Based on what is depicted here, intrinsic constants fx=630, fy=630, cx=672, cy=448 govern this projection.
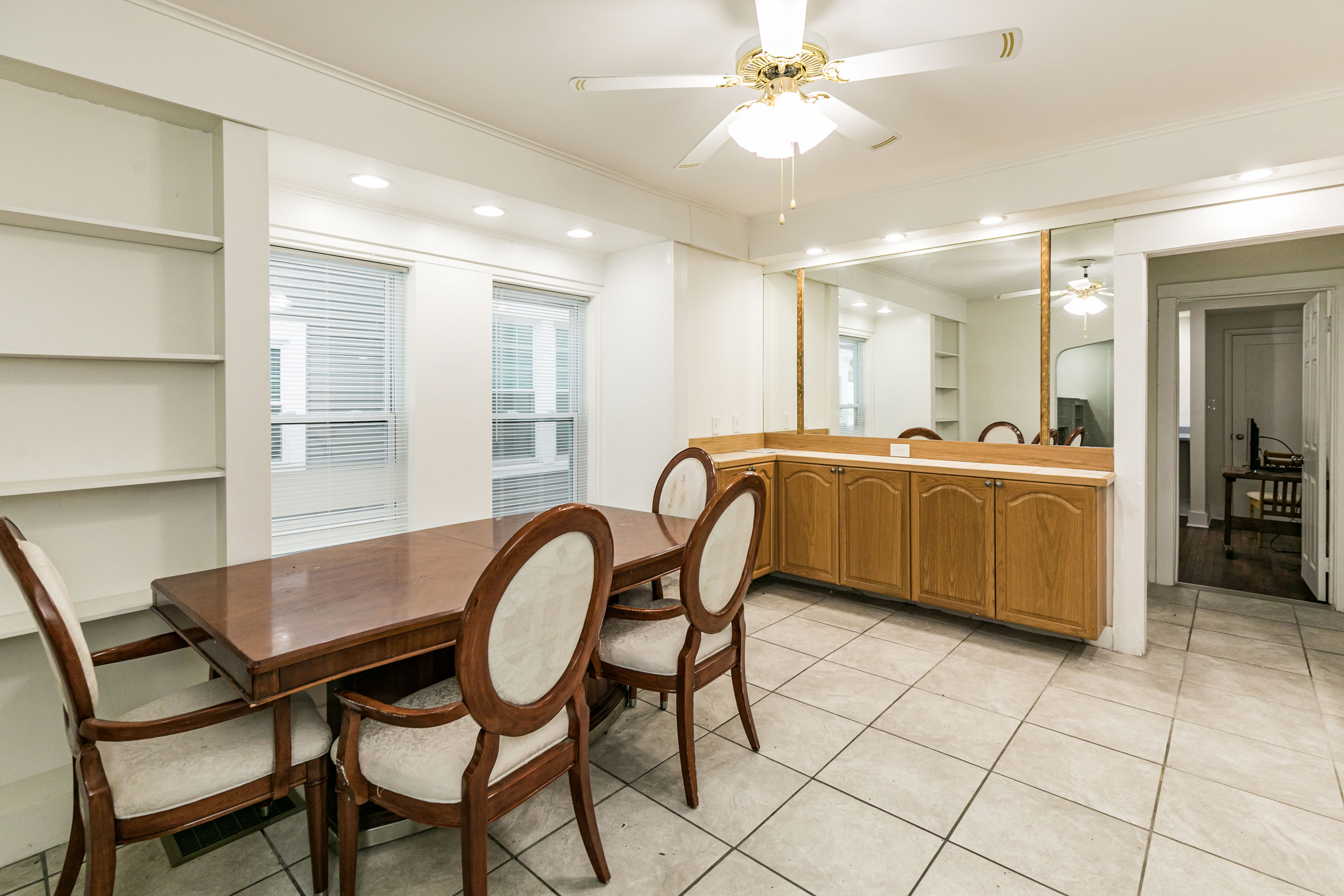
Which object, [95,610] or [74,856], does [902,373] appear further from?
[74,856]

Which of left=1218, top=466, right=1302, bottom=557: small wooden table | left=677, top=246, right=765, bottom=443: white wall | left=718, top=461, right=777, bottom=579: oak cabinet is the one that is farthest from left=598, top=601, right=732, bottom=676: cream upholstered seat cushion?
left=1218, top=466, right=1302, bottom=557: small wooden table

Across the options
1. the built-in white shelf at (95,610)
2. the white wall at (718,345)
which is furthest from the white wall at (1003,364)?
the built-in white shelf at (95,610)

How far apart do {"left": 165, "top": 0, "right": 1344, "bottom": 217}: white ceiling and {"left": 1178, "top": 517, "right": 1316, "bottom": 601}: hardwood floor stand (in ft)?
10.8

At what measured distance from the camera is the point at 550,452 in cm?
409

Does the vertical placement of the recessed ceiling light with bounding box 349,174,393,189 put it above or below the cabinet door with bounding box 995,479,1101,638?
above

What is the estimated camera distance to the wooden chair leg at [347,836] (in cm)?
153

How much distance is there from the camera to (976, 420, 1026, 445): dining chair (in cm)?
357

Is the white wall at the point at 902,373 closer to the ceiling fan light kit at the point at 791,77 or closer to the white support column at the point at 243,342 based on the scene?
the ceiling fan light kit at the point at 791,77

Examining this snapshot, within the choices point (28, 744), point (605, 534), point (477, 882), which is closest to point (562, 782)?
point (477, 882)

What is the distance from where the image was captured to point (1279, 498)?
5.64m

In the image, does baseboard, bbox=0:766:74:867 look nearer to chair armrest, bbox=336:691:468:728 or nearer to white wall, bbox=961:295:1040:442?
chair armrest, bbox=336:691:468:728

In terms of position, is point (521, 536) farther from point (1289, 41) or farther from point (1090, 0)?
point (1289, 41)

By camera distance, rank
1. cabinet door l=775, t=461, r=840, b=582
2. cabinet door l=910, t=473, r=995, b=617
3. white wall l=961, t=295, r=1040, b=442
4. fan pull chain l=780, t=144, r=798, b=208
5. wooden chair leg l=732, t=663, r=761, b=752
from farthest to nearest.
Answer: cabinet door l=775, t=461, r=840, b=582
white wall l=961, t=295, r=1040, b=442
cabinet door l=910, t=473, r=995, b=617
fan pull chain l=780, t=144, r=798, b=208
wooden chair leg l=732, t=663, r=761, b=752

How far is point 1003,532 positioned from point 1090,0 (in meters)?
2.31
